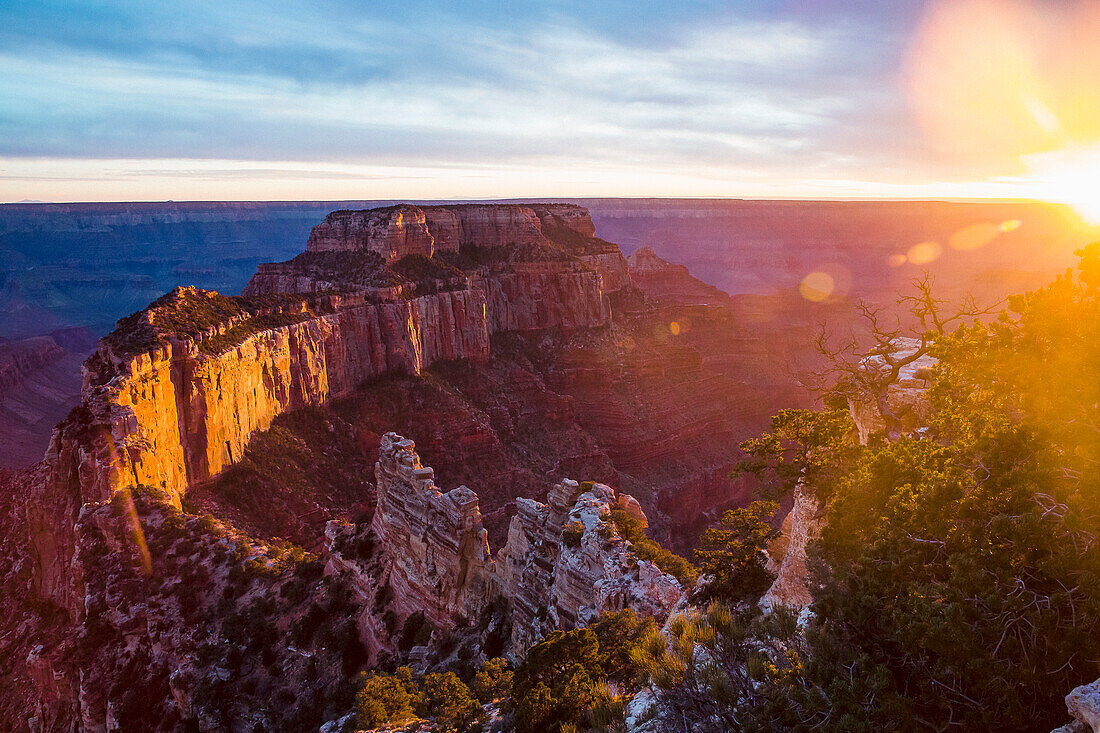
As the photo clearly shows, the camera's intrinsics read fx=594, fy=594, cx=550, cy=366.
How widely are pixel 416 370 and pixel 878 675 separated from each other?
59.5 m

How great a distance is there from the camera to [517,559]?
2695 cm

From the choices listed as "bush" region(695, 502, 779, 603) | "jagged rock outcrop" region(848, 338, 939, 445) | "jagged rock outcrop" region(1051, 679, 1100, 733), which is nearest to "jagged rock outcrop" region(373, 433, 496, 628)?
"bush" region(695, 502, 779, 603)

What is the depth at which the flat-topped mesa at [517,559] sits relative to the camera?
71.3ft

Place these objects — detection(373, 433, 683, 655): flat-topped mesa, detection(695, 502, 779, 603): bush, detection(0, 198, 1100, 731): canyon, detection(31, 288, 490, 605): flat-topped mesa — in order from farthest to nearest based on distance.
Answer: detection(31, 288, 490, 605): flat-topped mesa
detection(0, 198, 1100, 731): canyon
detection(373, 433, 683, 655): flat-topped mesa
detection(695, 502, 779, 603): bush

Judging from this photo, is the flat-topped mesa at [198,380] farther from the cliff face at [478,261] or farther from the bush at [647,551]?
the bush at [647,551]

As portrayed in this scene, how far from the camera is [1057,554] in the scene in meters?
9.94

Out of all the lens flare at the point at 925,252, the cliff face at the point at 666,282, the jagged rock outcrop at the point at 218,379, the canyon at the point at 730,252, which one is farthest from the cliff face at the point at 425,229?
the lens flare at the point at 925,252

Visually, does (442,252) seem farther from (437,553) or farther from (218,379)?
(437,553)

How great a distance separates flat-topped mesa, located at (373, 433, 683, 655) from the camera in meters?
21.7

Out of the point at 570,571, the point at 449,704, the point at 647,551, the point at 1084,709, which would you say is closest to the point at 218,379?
the point at 570,571

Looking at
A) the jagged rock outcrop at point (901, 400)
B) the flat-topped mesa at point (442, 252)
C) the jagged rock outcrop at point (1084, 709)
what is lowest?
the jagged rock outcrop at point (1084, 709)

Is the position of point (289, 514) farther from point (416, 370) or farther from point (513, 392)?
point (513, 392)

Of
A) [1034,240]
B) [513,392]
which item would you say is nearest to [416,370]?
[513,392]

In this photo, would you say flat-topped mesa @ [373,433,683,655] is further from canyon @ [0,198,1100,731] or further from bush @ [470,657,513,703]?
bush @ [470,657,513,703]
